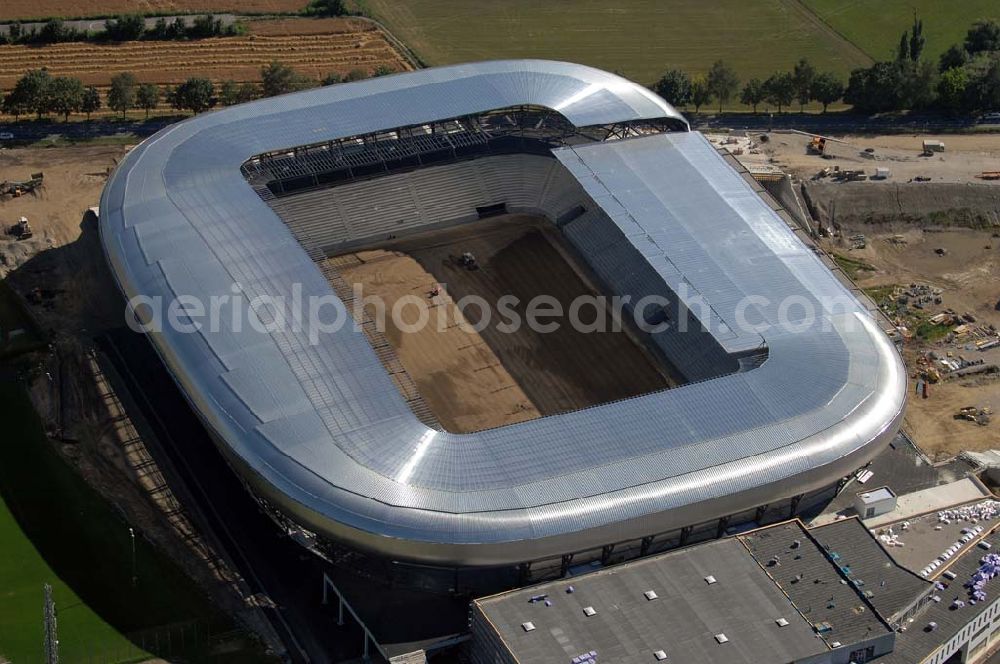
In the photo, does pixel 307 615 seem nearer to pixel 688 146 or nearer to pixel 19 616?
pixel 19 616

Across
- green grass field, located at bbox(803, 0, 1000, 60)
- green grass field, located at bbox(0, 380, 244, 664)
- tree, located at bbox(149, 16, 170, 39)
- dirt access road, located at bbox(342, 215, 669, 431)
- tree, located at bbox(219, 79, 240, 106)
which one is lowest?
green grass field, located at bbox(0, 380, 244, 664)

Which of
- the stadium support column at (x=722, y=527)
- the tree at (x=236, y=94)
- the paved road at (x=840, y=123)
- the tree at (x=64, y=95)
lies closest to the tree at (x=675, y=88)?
the paved road at (x=840, y=123)

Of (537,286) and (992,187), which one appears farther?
(992,187)

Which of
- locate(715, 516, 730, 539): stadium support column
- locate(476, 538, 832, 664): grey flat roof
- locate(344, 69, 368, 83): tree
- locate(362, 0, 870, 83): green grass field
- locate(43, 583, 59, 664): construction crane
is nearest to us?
locate(476, 538, 832, 664): grey flat roof

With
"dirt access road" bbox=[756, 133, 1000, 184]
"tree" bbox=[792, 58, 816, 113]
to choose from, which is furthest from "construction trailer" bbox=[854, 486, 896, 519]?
"tree" bbox=[792, 58, 816, 113]

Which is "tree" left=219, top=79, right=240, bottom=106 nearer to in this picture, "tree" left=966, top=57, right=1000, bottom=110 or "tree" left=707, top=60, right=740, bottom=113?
"tree" left=707, top=60, right=740, bottom=113

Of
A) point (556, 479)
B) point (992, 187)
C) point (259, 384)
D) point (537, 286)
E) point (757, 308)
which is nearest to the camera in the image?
point (556, 479)

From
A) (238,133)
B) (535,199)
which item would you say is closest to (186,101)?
(238,133)
